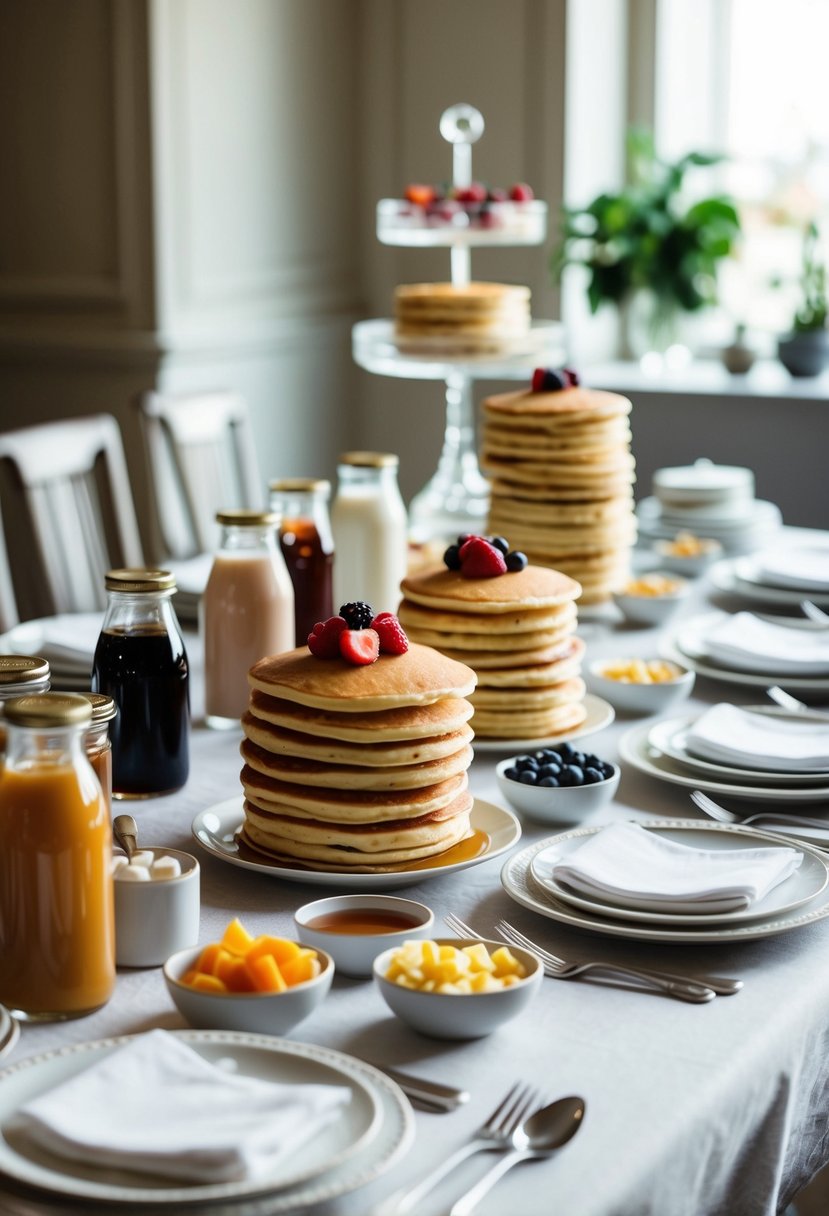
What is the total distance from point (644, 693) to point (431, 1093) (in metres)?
0.86

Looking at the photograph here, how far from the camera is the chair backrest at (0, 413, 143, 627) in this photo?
2369mm

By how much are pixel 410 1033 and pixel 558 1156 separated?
165 millimetres

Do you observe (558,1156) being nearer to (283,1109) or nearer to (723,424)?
(283,1109)

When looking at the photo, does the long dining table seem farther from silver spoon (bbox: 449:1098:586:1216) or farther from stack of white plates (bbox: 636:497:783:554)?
stack of white plates (bbox: 636:497:783:554)

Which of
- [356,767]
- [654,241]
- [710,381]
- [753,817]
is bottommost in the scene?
[753,817]

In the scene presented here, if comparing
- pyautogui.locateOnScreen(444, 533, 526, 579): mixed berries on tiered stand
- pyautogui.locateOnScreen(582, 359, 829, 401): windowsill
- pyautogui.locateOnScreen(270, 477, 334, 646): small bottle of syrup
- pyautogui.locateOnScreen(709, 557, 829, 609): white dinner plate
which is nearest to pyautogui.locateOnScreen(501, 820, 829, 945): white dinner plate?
pyautogui.locateOnScreen(444, 533, 526, 579): mixed berries on tiered stand

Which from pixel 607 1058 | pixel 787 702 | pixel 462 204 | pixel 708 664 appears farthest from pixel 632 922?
pixel 462 204

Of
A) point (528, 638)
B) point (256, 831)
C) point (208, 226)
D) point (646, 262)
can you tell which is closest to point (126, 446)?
point (208, 226)

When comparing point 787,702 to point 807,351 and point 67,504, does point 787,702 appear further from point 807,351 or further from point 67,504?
point 807,351

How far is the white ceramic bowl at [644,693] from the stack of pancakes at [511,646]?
0.12m

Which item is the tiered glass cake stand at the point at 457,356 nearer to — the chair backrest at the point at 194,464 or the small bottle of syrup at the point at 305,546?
the chair backrest at the point at 194,464

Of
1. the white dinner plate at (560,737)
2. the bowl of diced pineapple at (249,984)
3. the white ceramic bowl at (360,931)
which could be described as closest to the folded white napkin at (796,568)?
the white dinner plate at (560,737)

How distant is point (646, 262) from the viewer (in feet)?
12.8

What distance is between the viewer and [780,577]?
85.9 inches
